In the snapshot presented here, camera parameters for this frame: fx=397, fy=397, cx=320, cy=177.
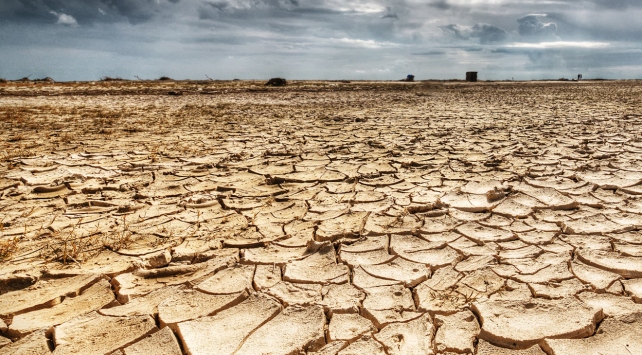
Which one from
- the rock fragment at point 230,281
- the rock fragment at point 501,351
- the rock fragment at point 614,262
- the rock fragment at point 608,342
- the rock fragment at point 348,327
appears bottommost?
the rock fragment at point 501,351

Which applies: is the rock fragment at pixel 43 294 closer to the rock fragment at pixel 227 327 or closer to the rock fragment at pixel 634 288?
the rock fragment at pixel 227 327

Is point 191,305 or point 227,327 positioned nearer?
point 227,327

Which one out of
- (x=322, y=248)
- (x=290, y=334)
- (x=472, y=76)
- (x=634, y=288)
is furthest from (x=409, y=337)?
(x=472, y=76)

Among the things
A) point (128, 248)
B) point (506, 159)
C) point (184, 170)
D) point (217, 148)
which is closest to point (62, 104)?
point (217, 148)

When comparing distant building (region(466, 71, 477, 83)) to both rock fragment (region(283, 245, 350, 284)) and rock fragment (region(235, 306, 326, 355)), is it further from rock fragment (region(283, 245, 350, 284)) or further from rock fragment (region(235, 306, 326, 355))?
rock fragment (region(235, 306, 326, 355))

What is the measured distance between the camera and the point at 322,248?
2080mm

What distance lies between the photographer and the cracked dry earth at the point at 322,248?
4.69ft

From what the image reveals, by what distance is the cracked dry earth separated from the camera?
143 centimetres

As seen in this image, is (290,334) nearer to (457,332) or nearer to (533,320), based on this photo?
(457,332)

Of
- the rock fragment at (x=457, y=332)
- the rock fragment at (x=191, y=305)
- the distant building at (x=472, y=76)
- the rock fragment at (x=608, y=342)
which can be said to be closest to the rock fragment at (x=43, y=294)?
the rock fragment at (x=191, y=305)

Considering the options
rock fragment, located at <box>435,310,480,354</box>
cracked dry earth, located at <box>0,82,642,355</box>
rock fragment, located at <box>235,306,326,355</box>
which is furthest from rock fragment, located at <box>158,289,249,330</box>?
rock fragment, located at <box>435,310,480,354</box>

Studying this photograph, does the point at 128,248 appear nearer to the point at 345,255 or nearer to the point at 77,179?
the point at 345,255

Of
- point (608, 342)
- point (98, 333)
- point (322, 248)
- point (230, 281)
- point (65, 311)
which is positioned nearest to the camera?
point (608, 342)

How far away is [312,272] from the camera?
1.86m
